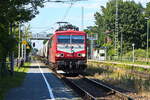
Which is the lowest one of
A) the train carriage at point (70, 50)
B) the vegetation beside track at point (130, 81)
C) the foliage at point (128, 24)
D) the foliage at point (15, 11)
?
the vegetation beside track at point (130, 81)

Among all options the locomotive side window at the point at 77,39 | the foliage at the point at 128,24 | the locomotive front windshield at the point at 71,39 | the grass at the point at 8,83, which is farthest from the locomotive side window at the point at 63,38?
the foliage at the point at 128,24

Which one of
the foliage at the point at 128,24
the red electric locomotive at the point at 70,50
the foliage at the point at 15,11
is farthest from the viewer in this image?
the foliage at the point at 128,24

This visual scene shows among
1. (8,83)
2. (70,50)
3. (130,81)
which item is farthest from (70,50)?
(8,83)

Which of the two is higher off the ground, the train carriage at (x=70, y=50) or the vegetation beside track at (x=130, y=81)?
the train carriage at (x=70, y=50)

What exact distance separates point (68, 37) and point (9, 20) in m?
10.8

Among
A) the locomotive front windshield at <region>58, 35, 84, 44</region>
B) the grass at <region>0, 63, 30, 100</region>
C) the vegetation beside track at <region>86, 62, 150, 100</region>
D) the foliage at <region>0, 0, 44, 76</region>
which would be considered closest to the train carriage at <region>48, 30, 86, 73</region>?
the locomotive front windshield at <region>58, 35, 84, 44</region>

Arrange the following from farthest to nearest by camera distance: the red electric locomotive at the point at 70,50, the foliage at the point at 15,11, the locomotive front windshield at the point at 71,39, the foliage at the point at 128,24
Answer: the foliage at the point at 128,24
the locomotive front windshield at the point at 71,39
the red electric locomotive at the point at 70,50
the foliage at the point at 15,11

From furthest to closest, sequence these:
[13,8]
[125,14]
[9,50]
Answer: [125,14], [9,50], [13,8]

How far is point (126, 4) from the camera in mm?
95500

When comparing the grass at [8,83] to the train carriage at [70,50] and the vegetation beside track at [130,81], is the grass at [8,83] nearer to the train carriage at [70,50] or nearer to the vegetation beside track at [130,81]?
the train carriage at [70,50]

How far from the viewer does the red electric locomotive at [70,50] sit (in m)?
27.5

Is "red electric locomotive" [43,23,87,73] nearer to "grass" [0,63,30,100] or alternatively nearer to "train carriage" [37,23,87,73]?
"train carriage" [37,23,87,73]

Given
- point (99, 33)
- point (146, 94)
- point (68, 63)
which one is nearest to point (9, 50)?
point (68, 63)

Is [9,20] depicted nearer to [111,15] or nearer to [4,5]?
[4,5]
